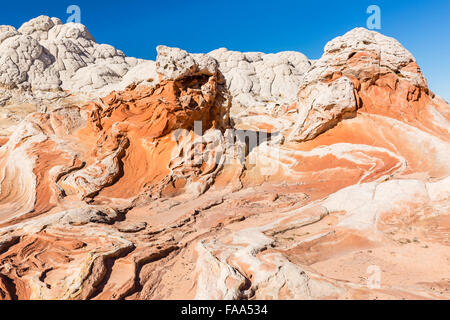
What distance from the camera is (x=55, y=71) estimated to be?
31.6 metres

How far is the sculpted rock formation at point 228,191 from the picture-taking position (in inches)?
175

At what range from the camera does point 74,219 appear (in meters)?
6.43

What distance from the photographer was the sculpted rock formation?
446cm

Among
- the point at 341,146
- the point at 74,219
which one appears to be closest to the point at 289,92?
the point at 341,146

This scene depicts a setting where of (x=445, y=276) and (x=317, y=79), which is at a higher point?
(x=317, y=79)

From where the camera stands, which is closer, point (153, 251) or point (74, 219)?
point (153, 251)

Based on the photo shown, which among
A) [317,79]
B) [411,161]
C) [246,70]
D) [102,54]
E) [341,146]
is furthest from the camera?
[246,70]

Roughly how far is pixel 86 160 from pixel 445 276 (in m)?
10.1

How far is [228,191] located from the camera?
9703 mm

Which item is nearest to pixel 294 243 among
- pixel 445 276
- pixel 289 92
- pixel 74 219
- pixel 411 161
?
pixel 445 276

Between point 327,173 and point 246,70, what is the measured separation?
3706 cm

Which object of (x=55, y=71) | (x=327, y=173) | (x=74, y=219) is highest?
(x=55, y=71)

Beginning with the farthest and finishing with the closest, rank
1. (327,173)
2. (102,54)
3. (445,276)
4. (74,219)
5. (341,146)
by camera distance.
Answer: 1. (102,54)
2. (341,146)
3. (327,173)
4. (74,219)
5. (445,276)

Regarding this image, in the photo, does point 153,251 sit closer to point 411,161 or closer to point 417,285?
point 417,285
